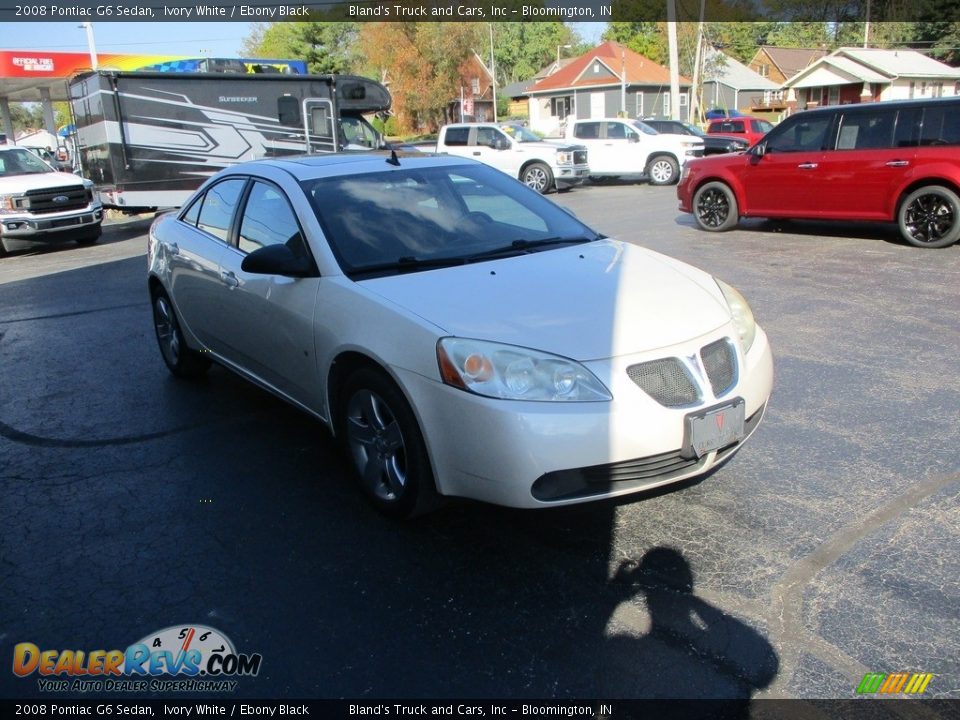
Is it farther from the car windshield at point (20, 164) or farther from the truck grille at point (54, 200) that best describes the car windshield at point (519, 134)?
the car windshield at point (20, 164)

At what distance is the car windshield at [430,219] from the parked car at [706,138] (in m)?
18.8

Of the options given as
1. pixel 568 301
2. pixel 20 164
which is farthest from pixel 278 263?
pixel 20 164

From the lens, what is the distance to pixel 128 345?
7266 millimetres

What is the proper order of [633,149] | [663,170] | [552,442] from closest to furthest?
1. [552,442]
2. [663,170]
3. [633,149]

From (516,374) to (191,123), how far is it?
16.2 meters

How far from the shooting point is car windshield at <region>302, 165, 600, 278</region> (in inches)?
161

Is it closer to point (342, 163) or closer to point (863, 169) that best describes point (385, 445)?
point (342, 163)

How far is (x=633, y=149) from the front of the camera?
2217cm

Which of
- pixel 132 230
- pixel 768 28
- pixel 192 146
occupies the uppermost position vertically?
pixel 768 28

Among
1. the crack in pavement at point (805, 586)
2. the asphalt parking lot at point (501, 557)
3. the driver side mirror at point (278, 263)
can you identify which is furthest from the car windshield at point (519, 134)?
the crack in pavement at point (805, 586)

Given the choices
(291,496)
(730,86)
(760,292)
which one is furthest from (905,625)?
(730,86)

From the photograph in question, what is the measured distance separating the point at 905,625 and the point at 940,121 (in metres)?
8.80

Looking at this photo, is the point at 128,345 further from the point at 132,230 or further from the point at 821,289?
the point at 132,230

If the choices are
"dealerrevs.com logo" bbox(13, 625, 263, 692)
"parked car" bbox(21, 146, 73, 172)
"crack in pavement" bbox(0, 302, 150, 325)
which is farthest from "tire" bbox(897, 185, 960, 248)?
"parked car" bbox(21, 146, 73, 172)
